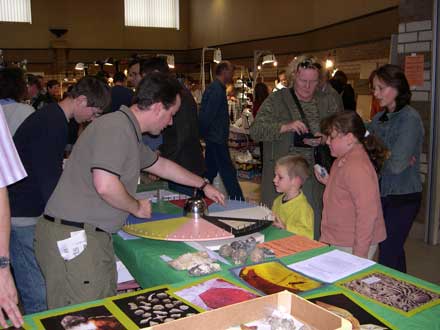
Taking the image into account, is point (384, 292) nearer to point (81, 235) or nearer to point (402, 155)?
point (81, 235)

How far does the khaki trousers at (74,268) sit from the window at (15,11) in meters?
16.6

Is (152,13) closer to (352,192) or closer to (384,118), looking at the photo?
(384,118)

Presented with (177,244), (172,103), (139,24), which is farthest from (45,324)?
(139,24)

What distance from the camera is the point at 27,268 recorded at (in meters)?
2.85

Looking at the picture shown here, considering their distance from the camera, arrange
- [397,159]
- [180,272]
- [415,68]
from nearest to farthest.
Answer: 1. [180,272]
2. [397,159]
3. [415,68]

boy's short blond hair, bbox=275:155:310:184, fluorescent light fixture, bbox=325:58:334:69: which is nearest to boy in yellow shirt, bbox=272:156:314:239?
boy's short blond hair, bbox=275:155:310:184

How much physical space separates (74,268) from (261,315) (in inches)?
44.1

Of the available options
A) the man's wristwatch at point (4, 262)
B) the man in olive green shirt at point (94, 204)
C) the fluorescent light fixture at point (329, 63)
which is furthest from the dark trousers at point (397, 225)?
the fluorescent light fixture at point (329, 63)

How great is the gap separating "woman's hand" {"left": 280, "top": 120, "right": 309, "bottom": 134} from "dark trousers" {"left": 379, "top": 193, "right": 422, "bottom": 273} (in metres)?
0.77

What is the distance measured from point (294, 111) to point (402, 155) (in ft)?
2.69

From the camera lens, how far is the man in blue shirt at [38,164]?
2535 millimetres

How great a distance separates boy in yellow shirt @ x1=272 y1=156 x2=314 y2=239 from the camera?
2812 millimetres

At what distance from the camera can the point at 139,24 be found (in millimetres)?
18422

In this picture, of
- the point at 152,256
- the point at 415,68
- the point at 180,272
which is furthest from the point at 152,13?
the point at 180,272
